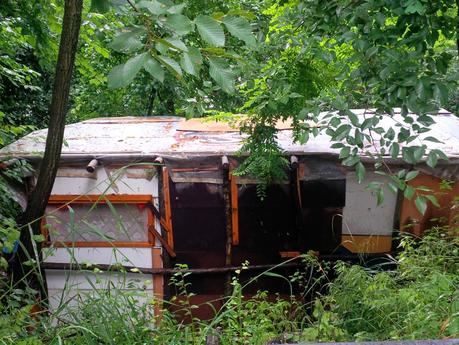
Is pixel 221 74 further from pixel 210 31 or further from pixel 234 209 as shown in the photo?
pixel 234 209

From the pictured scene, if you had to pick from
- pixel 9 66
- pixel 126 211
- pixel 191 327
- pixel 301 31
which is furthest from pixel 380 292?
pixel 9 66

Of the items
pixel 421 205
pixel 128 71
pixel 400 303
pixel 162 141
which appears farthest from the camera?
pixel 162 141

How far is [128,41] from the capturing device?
121cm

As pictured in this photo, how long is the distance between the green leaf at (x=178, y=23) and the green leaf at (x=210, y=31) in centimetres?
4

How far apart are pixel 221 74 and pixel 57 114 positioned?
201 centimetres

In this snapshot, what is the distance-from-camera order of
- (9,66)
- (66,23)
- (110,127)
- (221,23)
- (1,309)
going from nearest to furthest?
(221,23) → (1,309) → (66,23) → (9,66) → (110,127)

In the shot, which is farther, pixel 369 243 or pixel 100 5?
pixel 369 243

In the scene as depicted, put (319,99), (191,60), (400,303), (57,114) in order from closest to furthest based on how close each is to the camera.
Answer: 1. (191,60)
2. (319,99)
3. (400,303)
4. (57,114)

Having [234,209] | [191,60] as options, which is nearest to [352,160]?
[191,60]

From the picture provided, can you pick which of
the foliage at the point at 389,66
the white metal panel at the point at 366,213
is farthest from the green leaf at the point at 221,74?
the white metal panel at the point at 366,213

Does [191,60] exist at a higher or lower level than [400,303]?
higher

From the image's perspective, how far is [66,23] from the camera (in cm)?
266

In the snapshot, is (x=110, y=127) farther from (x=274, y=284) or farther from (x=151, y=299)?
(x=151, y=299)

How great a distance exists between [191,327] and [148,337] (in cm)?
21
